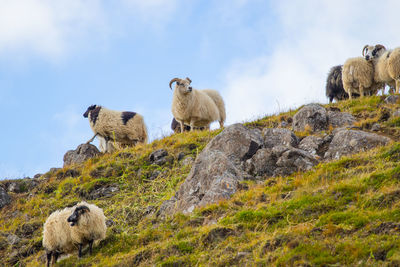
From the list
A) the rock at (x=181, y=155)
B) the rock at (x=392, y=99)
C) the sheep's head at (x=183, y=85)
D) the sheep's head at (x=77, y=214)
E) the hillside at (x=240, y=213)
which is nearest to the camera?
the hillside at (x=240, y=213)

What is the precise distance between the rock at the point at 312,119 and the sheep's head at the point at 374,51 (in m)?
5.57

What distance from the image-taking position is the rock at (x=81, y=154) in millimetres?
17656

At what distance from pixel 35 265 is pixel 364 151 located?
27.4 ft

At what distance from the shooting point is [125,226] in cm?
1127

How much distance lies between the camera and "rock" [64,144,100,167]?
1766cm

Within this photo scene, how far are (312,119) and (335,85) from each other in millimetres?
7891

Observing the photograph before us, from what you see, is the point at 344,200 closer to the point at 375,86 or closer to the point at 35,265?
the point at 35,265

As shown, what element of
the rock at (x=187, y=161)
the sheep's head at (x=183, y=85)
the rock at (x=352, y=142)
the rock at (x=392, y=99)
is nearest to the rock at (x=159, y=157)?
the rock at (x=187, y=161)

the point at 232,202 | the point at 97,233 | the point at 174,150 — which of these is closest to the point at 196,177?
the point at 232,202

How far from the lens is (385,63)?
57.3ft

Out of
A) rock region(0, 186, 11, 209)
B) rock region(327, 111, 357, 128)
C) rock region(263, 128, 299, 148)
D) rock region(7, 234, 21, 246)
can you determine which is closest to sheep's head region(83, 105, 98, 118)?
rock region(0, 186, 11, 209)

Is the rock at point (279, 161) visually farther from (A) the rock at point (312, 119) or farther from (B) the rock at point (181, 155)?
(B) the rock at point (181, 155)

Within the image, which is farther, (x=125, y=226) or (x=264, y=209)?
(x=125, y=226)

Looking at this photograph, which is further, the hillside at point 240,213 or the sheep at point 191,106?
the sheep at point 191,106
